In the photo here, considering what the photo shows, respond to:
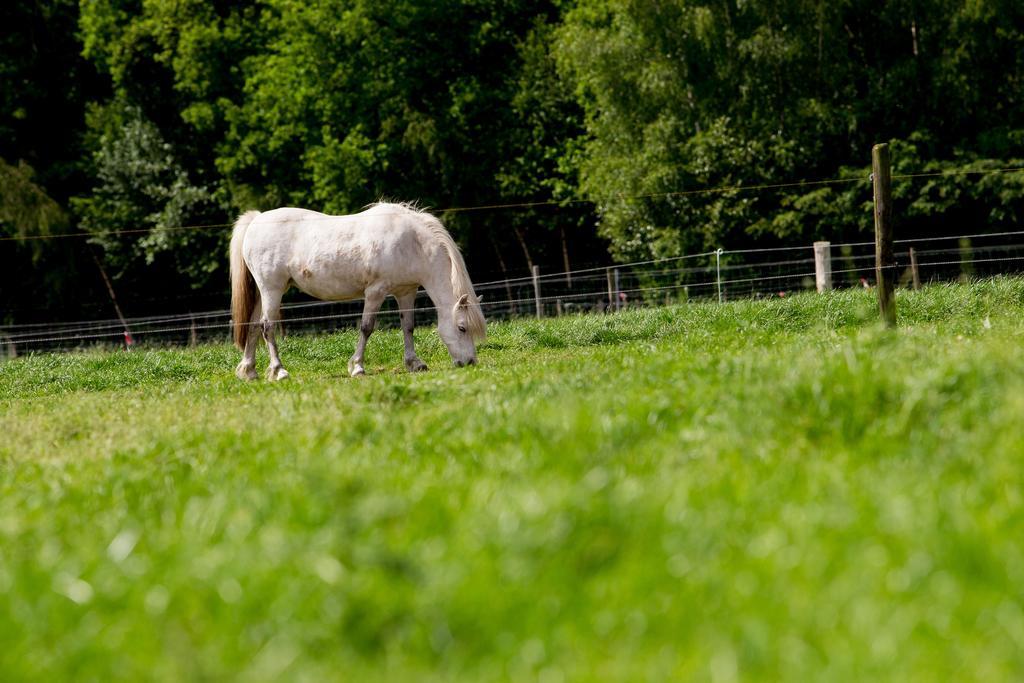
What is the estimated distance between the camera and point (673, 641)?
3176mm

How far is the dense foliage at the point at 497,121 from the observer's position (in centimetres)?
3044

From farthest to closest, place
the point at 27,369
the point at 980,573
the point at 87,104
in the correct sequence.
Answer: the point at 87,104 < the point at 27,369 < the point at 980,573

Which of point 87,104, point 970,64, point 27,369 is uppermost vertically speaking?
point 87,104

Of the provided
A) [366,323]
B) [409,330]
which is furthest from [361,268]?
[409,330]

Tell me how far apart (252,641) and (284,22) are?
34.1m

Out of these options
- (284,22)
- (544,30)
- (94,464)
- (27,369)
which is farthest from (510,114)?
(94,464)

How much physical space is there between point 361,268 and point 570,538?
393 inches

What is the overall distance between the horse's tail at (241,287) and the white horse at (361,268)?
13 millimetres

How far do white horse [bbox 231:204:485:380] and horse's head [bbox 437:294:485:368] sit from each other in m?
0.01

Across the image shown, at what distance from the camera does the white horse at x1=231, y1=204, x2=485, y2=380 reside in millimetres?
13164

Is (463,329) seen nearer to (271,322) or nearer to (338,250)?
(338,250)

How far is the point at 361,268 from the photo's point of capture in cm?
1347

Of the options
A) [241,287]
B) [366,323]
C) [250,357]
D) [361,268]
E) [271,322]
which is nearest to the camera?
[361,268]

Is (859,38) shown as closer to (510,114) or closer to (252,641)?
(510,114)
